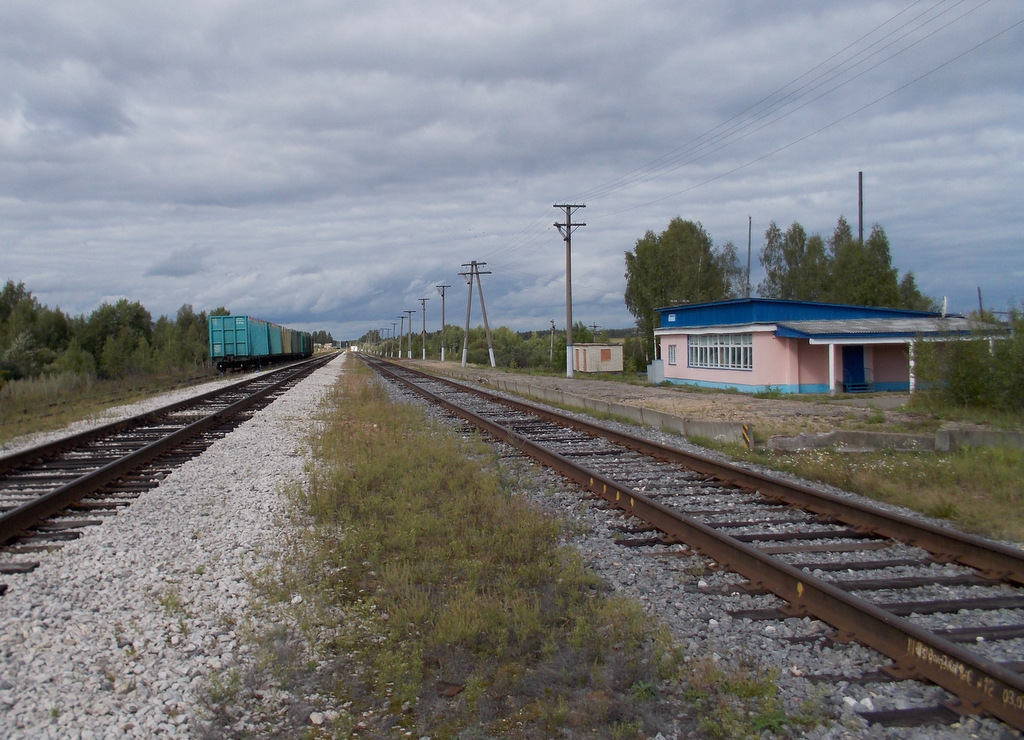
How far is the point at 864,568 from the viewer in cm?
568

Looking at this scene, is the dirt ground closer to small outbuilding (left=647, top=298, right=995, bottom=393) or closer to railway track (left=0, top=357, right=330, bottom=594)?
small outbuilding (left=647, top=298, right=995, bottom=393)

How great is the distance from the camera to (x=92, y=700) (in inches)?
146

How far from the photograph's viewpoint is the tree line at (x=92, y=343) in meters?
36.3

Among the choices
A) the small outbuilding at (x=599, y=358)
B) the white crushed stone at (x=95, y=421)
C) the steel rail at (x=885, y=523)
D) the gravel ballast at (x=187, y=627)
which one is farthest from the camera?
the small outbuilding at (x=599, y=358)

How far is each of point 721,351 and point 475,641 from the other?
30.8 meters

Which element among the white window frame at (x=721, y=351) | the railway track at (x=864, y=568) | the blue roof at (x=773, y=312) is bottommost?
the railway track at (x=864, y=568)

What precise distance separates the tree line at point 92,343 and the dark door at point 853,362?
102 feet

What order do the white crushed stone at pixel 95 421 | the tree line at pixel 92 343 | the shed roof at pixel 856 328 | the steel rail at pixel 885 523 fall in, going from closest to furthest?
the steel rail at pixel 885 523 → the white crushed stone at pixel 95 421 → the shed roof at pixel 856 328 → the tree line at pixel 92 343

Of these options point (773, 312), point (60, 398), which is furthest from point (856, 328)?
point (60, 398)

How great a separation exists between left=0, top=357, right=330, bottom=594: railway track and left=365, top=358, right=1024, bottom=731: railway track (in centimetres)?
511

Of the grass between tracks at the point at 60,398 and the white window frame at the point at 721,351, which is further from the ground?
the white window frame at the point at 721,351

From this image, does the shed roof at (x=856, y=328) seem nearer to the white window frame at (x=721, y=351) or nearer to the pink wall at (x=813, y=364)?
the pink wall at (x=813, y=364)

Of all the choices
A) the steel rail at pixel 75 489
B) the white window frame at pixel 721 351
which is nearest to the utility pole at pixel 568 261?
the white window frame at pixel 721 351

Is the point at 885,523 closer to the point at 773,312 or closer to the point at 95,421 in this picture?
the point at 95,421
